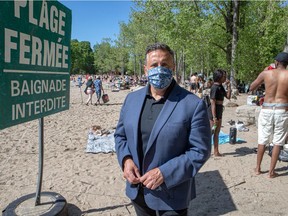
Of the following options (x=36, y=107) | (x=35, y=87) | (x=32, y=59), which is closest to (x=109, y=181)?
(x=36, y=107)

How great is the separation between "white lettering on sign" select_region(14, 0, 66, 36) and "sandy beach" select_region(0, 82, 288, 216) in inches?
98.7

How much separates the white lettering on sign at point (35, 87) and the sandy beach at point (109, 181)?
71.9 inches

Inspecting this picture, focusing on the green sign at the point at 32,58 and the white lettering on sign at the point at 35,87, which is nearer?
the green sign at the point at 32,58

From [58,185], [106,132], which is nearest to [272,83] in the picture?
[58,185]

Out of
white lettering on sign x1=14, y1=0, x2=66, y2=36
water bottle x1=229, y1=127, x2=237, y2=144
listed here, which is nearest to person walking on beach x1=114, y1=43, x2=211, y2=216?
white lettering on sign x1=14, y1=0, x2=66, y2=36

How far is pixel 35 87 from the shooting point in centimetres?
279

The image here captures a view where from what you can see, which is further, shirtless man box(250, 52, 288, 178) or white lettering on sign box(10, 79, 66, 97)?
shirtless man box(250, 52, 288, 178)

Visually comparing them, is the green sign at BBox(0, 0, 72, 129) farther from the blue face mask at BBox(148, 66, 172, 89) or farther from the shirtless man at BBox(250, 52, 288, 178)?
the shirtless man at BBox(250, 52, 288, 178)

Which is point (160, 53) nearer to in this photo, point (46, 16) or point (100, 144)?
point (46, 16)

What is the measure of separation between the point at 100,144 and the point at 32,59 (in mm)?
4579

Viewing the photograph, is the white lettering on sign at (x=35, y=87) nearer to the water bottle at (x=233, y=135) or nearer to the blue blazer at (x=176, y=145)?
the blue blazer at (x=176, y=145)

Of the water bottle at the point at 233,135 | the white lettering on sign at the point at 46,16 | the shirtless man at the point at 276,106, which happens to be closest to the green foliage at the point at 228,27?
the water bottle at the point at 233,135

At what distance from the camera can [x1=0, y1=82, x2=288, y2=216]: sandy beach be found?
3.95 m

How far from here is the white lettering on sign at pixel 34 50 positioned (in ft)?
7.67
